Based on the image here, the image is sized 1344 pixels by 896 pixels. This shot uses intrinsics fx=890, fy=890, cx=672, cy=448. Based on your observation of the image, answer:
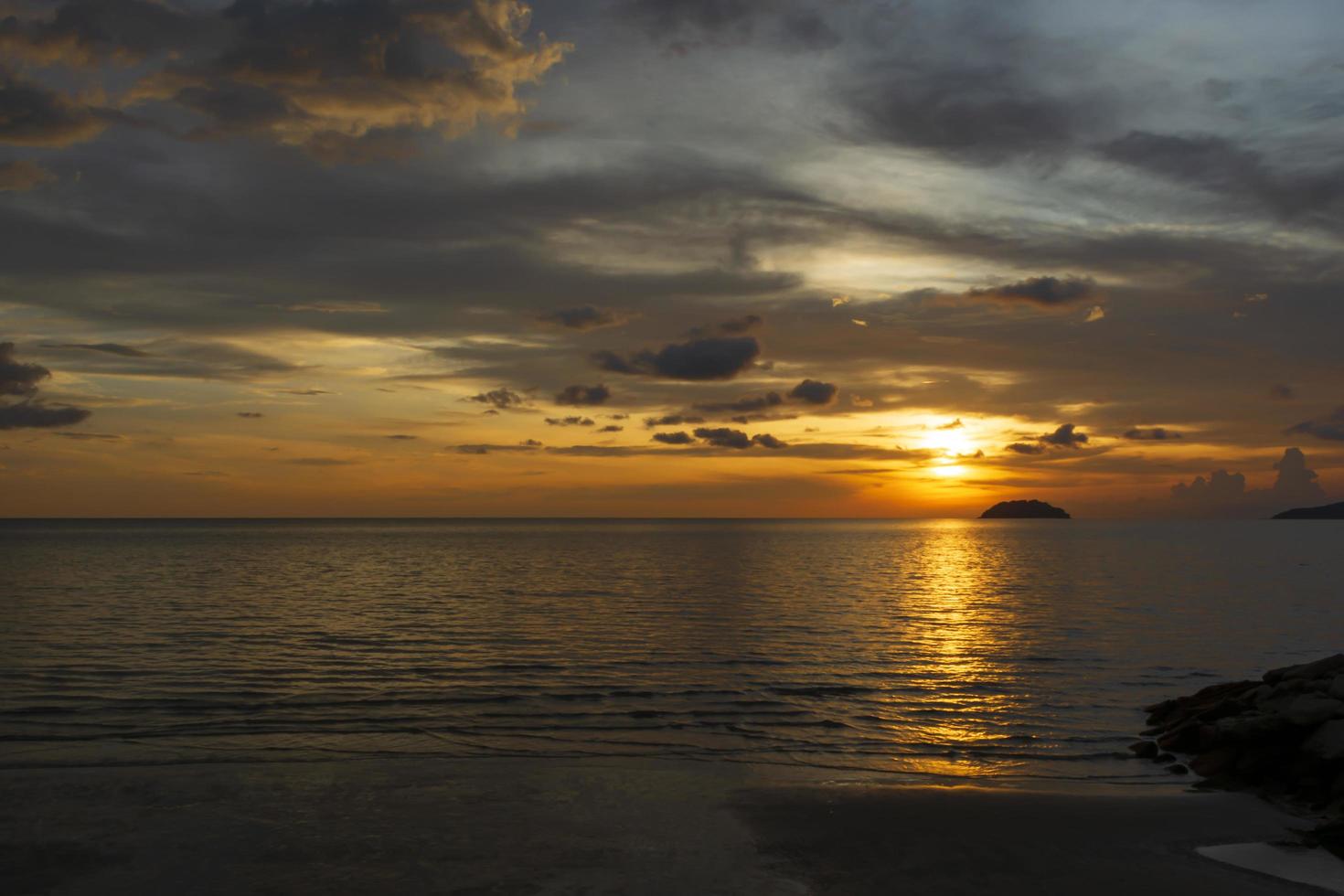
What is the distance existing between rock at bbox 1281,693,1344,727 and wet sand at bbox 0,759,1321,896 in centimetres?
335

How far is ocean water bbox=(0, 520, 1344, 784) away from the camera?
24.0 meters

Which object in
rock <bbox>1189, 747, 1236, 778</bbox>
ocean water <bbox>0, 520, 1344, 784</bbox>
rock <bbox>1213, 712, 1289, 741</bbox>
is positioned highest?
rock <bbox>1213, 712, 1289, 741</bbox>

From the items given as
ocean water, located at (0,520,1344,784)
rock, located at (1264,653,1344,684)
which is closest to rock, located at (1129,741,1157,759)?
ocean water, located at (0,520,1344,784)

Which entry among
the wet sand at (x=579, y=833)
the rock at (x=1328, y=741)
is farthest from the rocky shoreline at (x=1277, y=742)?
the wet sand at (x=579, y=833)

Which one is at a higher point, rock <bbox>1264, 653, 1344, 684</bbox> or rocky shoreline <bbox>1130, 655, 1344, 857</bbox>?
rock <bbox>1264, 653, 1344, 684</bbox>

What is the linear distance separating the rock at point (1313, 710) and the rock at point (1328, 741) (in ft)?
0.82

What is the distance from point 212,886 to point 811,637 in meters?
35.9

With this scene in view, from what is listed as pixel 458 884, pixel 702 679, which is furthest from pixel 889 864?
pixel 702 679

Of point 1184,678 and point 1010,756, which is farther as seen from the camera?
point 1184,678

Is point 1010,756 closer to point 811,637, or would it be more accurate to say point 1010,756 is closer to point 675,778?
point 675,778

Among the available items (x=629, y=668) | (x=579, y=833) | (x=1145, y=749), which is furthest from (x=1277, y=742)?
(x=629, y=668)

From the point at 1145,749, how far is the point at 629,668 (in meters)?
19.0

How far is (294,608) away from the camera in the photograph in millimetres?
57594

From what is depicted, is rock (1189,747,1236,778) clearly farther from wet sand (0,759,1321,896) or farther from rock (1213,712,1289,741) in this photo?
wet sand (0,759,1321,896)
